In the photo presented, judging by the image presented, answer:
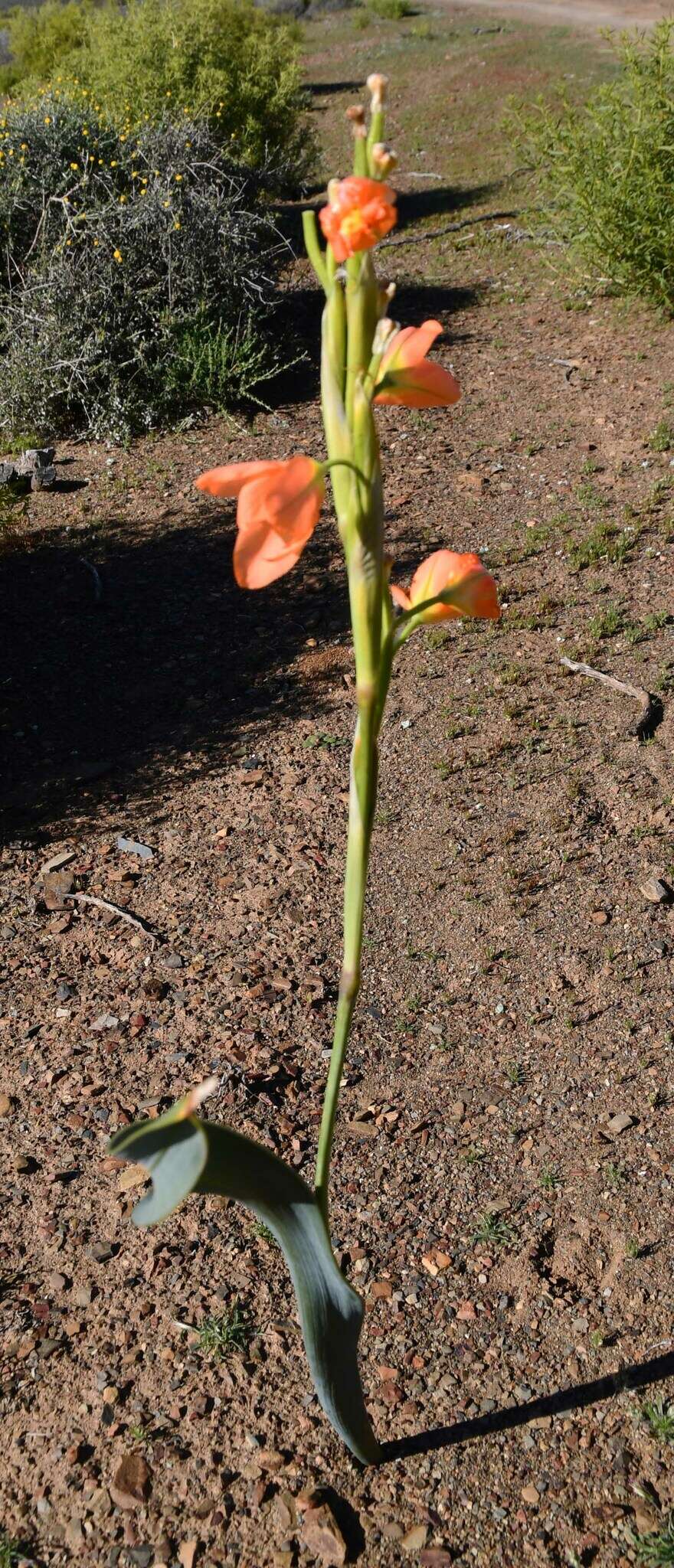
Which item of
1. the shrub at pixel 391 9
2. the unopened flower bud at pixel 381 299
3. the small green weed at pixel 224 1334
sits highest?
the shrub at pixel 391 9

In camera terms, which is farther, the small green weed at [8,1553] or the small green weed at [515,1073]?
the small green weed at [515,1073]

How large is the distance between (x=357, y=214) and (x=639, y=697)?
2786 millimetres

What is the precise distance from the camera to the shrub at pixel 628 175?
5.73m

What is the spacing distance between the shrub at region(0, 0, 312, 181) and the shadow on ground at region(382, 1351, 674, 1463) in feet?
25.2

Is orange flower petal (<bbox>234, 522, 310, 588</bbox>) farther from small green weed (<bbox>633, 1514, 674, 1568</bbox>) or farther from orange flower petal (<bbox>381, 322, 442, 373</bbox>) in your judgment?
small green weed (<bbox>633, 1514, 674, 1568</bbox>)

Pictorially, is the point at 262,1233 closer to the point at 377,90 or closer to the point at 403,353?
the point at 403,353

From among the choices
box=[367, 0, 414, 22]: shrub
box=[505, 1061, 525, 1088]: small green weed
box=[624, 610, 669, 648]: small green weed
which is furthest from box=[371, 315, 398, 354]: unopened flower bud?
box=[367, 0, 414, 22]: shrub

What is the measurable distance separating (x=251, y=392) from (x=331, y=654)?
2596mm

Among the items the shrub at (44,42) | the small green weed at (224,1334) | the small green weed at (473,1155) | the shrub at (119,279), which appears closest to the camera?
the small green weed at (224,1334)

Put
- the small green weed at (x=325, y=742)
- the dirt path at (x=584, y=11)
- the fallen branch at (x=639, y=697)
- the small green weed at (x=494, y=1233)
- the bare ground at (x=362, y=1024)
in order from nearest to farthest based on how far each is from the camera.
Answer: the bare ground at (x=362, y=1024) < the small green weed at (x=494, y=1233) < the fallen branch at (x=639, y=697) < the small green weed at (x=325, y=742) < the dirt path at (x=584, y=11)

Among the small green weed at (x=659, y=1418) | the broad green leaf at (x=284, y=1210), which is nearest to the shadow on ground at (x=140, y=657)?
the broad green leaf at (x=284, y=1210)

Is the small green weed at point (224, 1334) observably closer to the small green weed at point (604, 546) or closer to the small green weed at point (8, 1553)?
the small green weed at point (8, 1553)

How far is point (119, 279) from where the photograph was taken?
19.6 ft

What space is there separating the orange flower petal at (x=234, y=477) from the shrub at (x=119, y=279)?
4919 mm
